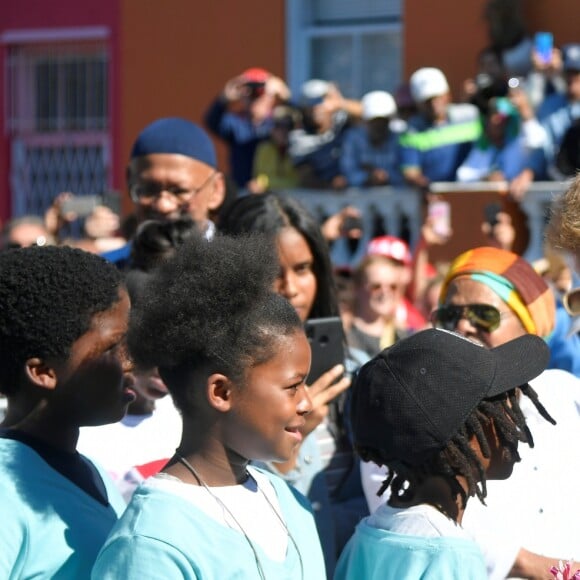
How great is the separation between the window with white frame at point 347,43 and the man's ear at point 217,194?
8.14m

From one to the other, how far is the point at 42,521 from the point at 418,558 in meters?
0.72

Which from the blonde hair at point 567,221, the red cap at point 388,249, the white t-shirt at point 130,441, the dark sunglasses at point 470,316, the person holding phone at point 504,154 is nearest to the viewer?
the blonde hair at point 567,221

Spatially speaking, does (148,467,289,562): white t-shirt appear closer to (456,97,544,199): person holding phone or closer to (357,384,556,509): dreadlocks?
(357,384,556,509): dreadlocks

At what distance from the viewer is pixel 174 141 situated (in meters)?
4.03

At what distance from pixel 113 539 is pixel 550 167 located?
698cm

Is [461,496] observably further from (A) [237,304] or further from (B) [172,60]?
(B) [172,60]

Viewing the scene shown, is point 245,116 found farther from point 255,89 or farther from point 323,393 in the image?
point 323,393

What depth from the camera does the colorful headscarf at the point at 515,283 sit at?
11.6ft

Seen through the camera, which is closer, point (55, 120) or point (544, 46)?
point (544, 46)

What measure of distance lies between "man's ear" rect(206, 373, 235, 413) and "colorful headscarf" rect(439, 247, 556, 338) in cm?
127

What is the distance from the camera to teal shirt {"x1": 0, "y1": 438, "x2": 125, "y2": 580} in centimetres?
234

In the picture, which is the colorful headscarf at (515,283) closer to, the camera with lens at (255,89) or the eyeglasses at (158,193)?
the eyeglasses at (158,193)

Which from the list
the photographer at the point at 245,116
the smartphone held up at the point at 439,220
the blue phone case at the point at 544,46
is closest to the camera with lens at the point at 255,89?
the photographer at the point at 245,116

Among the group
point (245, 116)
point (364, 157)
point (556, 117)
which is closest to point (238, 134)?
point (245, 116)
